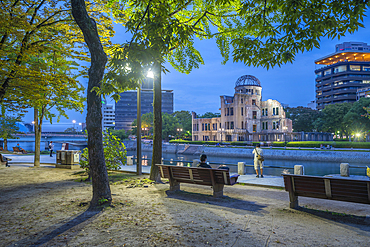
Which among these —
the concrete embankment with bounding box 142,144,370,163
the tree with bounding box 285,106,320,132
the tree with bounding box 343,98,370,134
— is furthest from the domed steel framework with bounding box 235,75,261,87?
the concrete embankment with bounding box 142,144,370,163

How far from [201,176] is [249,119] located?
208ft

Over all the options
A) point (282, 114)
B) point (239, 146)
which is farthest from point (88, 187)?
point (282, 114)

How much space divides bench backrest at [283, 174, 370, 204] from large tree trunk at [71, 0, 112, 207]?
4.87 m

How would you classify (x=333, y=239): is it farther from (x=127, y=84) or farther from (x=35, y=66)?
(x=35, y=66)

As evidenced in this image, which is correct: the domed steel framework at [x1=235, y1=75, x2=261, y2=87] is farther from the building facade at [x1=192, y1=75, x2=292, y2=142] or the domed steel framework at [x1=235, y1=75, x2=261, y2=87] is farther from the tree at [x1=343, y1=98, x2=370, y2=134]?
the tree at [x1=343, y1=98, x2=370, y2=134]

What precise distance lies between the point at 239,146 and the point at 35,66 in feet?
152

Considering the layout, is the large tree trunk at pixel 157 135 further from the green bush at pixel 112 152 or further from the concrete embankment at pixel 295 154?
the concrete embankment at pixel 295 154

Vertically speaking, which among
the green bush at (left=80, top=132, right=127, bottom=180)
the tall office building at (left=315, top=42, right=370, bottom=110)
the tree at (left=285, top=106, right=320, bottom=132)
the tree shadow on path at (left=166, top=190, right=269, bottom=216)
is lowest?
the tree shadow on path at (left=166, top=190, right=269, bottom=216)

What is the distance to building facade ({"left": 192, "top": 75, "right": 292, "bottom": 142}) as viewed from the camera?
63438mm

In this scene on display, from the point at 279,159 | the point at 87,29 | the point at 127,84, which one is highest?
the point at 87,29

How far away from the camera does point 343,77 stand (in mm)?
99000

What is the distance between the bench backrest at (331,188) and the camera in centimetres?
530

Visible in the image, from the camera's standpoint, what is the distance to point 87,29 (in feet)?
21.6

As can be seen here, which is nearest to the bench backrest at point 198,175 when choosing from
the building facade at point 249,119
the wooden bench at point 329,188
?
the wooden bench at point 329,188
